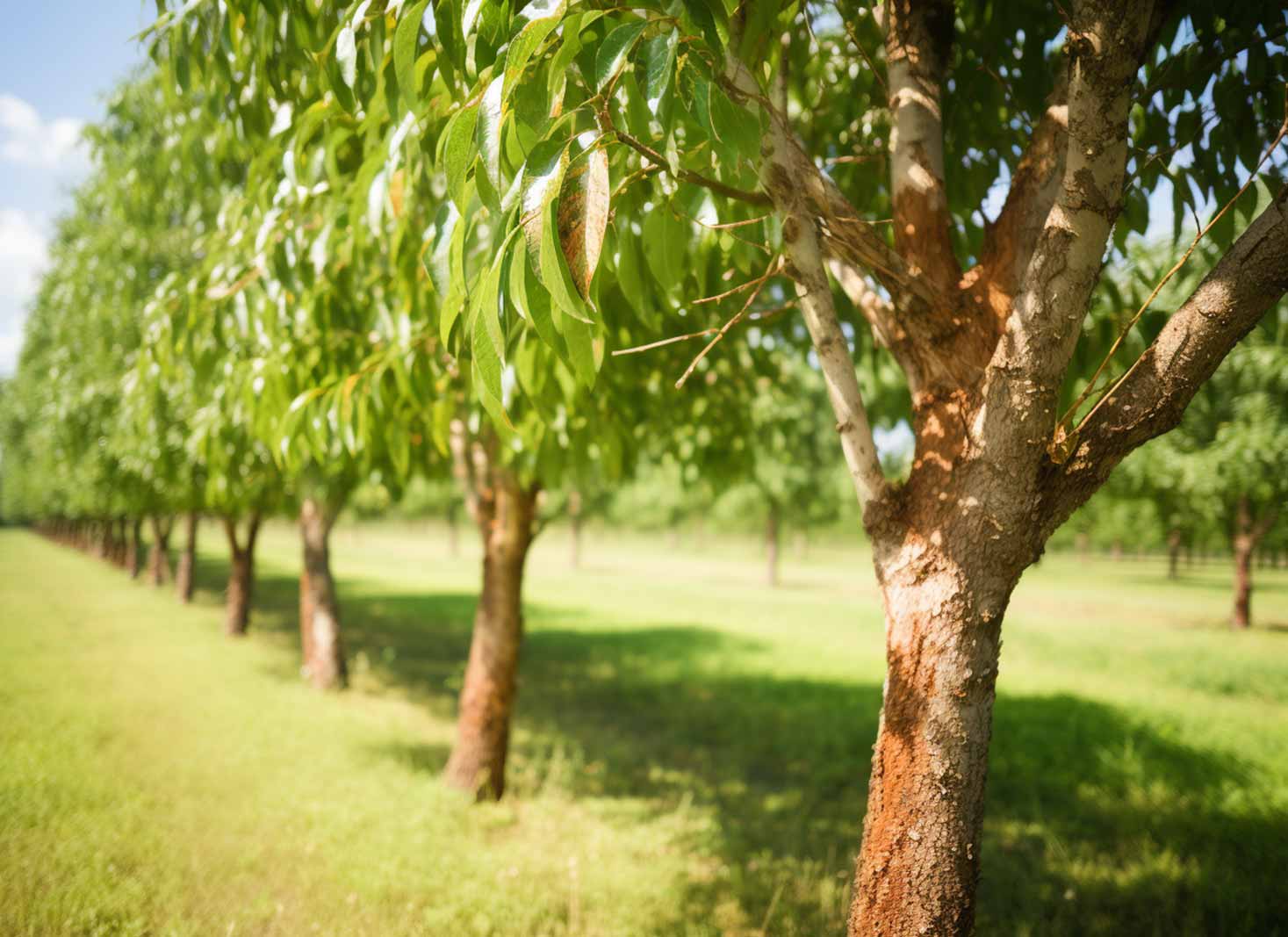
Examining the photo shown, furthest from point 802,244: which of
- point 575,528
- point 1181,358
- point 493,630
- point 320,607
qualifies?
point 575,528

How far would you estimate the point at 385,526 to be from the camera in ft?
268

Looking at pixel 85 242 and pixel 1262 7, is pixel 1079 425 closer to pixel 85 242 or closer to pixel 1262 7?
pixel 1262 7

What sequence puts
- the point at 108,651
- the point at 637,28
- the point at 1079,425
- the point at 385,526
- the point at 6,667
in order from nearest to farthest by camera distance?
the point at 637,28 → the point at 1079,425 → the point at 6,667 → the point at 108,651 → the point at 385,526

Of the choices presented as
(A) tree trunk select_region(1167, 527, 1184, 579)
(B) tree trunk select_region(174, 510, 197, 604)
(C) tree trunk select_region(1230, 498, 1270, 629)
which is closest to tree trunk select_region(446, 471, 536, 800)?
(C) tree trunk select_region(1230, 498, 1270, 629)

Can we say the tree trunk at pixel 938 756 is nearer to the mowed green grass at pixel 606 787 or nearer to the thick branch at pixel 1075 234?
the thick branch at pixel 1075 234

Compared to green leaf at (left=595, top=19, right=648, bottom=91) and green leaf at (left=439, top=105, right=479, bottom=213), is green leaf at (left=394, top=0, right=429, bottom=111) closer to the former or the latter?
green leaf at (left=439, top=105, right=479, bottom=213)

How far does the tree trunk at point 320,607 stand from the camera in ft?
33.6

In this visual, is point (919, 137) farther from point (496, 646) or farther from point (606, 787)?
point (606, 787)

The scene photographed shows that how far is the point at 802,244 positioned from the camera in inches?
79.8

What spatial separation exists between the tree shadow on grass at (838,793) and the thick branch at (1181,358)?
3053mm

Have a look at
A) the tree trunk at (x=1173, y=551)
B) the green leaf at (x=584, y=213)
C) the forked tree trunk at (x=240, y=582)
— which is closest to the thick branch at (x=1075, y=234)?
the green leaf at (x=584, y=213)

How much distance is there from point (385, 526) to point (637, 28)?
86.4 m

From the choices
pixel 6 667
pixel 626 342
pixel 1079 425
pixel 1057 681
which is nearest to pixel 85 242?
pixel 6 667

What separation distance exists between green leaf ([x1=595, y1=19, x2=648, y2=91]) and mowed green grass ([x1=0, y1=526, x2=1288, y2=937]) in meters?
4.05
